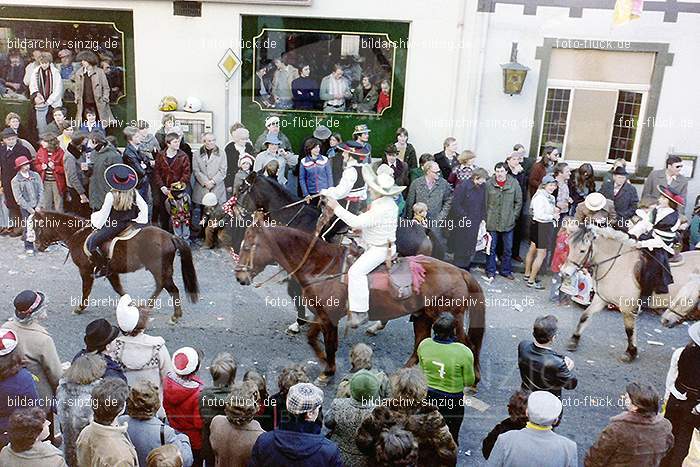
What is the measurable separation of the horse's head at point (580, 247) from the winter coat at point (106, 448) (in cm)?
618

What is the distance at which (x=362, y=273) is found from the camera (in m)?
7.77

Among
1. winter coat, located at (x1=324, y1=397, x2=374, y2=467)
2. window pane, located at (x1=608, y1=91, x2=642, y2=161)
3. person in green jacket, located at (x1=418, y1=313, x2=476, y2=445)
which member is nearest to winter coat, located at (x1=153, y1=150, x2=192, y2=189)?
person in green jacket, located at (x1=418, y1=313, x2=476, y2=445)

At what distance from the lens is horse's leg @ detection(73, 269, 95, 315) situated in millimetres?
8898

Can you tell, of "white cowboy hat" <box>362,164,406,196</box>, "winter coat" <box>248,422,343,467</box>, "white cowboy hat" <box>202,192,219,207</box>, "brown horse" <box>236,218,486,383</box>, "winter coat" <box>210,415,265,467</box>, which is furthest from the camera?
"white cowboy hat" <box>202,192,219,207</box>

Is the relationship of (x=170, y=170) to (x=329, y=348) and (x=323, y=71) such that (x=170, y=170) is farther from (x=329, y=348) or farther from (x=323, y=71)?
(x=329, y=348)

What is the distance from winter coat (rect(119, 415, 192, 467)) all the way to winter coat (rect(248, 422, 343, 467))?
0.58 metres

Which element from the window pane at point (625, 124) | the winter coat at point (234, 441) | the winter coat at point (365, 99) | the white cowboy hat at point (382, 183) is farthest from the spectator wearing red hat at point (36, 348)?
the window pane at point (625, 124)

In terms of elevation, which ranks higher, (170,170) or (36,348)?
(170,170)

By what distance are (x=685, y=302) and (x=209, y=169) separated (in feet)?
23.2

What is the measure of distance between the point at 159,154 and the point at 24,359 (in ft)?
19.2

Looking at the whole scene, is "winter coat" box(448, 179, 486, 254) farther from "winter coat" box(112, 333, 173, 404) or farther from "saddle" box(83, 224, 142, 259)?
"winter coat" box(112, 333, 173, 404)

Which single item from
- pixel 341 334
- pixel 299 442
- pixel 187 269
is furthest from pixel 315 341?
pixel 299 442

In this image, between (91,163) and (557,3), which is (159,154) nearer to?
(91,163)

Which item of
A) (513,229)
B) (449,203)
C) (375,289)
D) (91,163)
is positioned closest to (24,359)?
(375,289)
